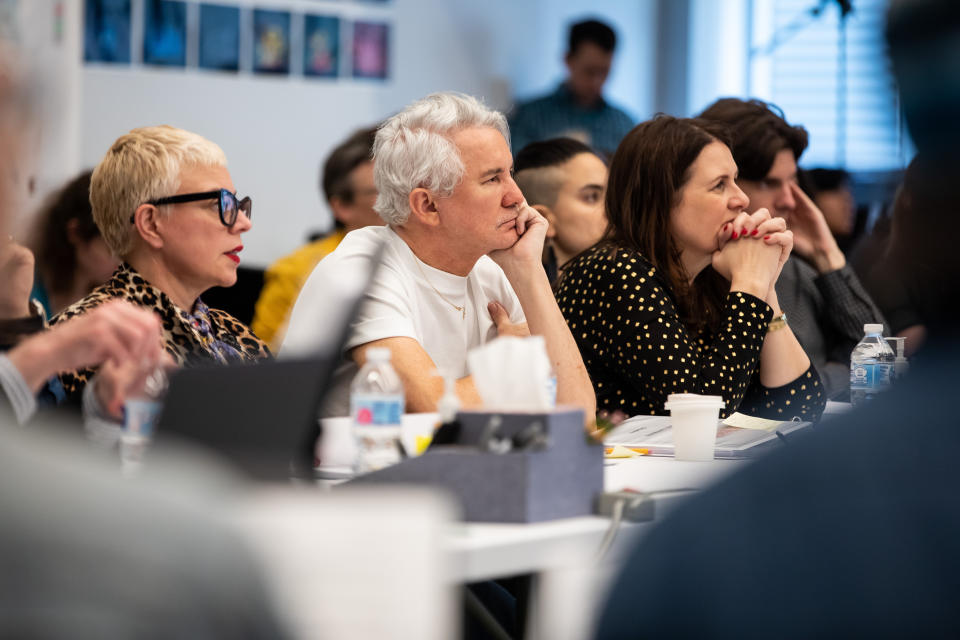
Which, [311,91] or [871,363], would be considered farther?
[311,91]

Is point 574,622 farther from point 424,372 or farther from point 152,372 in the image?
point 424,372

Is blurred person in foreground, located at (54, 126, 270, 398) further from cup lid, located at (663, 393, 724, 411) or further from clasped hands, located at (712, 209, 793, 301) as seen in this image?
clasped hands, located at (712, 209, 793, 301)

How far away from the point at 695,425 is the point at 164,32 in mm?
4205

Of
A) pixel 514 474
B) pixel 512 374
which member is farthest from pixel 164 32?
pixel 514 474

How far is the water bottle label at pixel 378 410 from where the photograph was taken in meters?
1.64

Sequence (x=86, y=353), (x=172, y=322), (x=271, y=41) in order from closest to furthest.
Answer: (x=86, y=353) < (x=172, y=322) < (x=271, y=41)

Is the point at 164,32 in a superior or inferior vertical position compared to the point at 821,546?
superior

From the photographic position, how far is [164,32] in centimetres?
546

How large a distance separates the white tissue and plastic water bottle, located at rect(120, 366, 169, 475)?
40 centimetres

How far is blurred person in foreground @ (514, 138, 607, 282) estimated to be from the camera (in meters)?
3.73

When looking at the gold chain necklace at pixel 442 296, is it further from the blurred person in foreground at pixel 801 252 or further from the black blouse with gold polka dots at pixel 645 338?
the blurred person in foreground at pixel 801 252

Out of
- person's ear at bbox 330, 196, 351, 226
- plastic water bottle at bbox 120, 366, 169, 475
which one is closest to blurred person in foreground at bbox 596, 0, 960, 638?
plastic water bottle at bbox 120, 366, 169, 475

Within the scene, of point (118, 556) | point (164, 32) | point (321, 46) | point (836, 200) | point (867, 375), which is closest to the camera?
point (118, 556)

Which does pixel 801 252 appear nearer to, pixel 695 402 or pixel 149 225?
pixel 695 402
